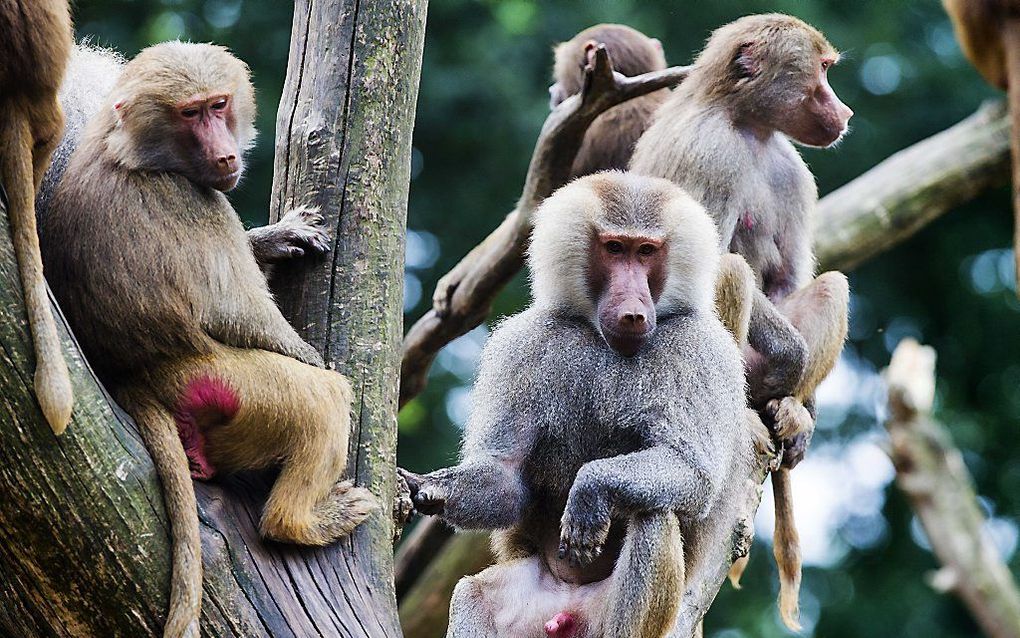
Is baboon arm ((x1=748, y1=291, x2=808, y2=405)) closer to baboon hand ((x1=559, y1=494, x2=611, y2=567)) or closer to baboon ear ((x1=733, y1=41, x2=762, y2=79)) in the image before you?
baboon ear ((x1=733, y1=41, x2=762, y2=79))

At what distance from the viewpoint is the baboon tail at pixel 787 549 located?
14.3 ft

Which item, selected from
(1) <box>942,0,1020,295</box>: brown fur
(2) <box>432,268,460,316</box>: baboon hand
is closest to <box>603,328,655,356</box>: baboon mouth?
(2) <box>432,268,460,316</box>: baboon hand

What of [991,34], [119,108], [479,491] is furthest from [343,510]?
[991,34]

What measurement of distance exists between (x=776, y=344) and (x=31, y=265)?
8.68 ft

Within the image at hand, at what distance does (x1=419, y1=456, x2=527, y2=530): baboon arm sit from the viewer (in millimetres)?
3357

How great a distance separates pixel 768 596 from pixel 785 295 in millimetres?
6581

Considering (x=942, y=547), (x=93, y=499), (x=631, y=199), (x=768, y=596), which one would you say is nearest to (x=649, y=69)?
(x=631, y=199)

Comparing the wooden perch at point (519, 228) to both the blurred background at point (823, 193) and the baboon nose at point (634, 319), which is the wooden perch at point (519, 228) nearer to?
the baboon nose at point (634, 319)

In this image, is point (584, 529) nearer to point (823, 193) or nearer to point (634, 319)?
point (634, 319)

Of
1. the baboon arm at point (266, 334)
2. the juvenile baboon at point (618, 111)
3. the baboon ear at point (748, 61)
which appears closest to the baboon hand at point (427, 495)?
the baboon arm at point (266, 334)

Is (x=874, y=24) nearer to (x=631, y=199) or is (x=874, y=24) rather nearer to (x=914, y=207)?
(x=914, y=207)

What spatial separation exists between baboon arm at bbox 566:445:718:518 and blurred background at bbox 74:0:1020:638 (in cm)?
624

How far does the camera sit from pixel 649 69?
19.3 feet

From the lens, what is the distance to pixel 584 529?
3160 mm
